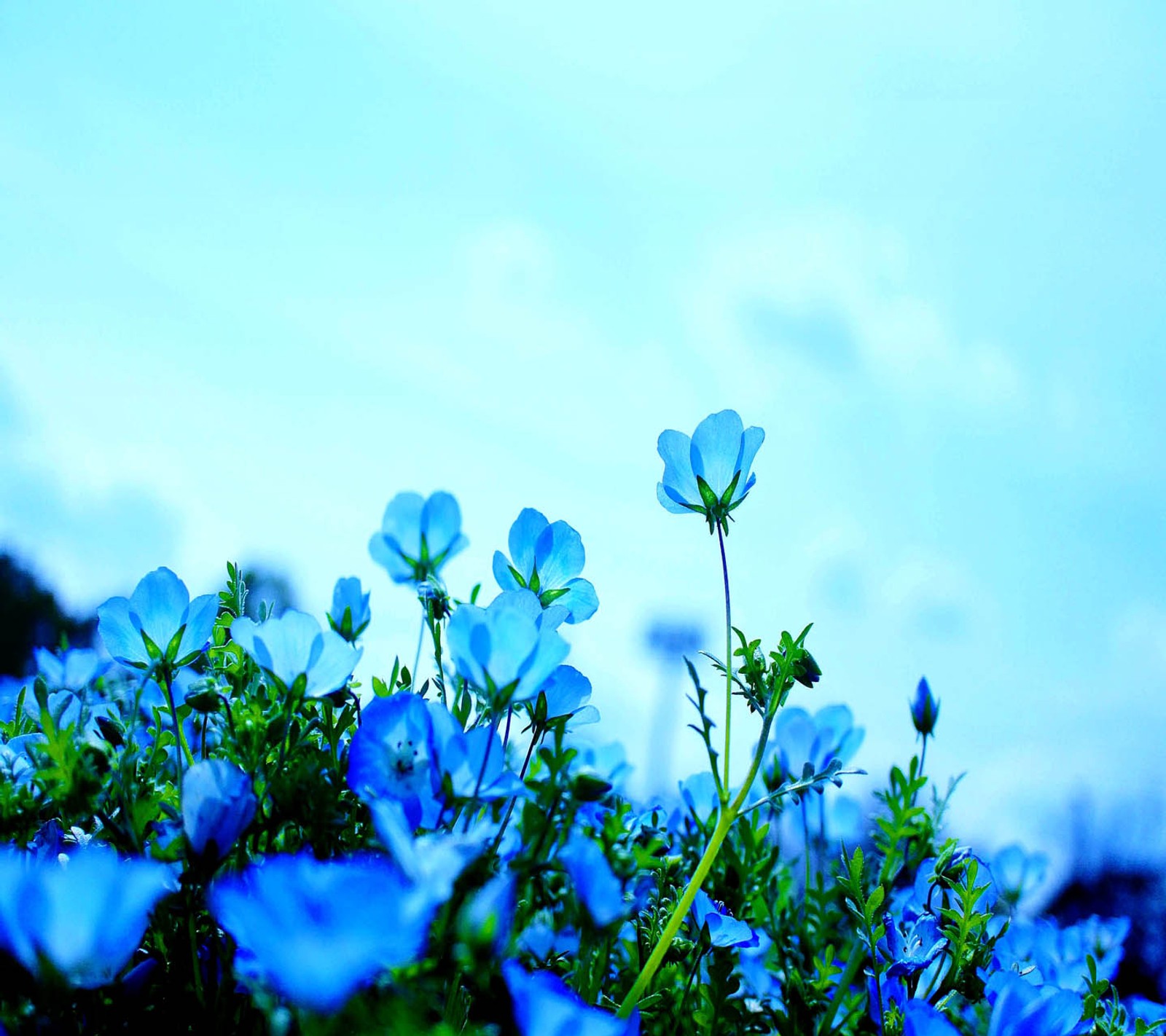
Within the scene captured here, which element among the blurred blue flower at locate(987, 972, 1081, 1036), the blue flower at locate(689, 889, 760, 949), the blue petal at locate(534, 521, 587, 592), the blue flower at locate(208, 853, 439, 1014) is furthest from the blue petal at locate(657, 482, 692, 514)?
the blue flower at locate(208, 853, 439, 1014)

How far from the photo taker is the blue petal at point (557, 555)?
3.15 ft

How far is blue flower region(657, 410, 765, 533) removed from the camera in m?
0.98

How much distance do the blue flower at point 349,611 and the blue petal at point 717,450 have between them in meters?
0.35

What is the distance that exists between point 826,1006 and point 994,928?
21 centimetres

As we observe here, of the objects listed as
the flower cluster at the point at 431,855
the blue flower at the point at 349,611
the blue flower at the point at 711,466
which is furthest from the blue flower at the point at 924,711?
the blue flower at the point at 349,611

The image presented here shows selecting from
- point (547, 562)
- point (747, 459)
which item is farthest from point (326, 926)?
point (747, 459)

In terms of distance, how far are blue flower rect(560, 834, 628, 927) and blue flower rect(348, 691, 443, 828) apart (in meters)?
0.11

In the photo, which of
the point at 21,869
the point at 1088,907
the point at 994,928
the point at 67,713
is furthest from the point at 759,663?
the point at 1088,907

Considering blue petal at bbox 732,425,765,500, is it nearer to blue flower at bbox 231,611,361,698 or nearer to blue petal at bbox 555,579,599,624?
blue petal at bbox 555,579,599,624

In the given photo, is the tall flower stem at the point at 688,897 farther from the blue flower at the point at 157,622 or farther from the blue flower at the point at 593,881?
the blue flower at the point at 157,622

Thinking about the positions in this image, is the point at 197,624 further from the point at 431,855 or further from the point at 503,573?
the point at 431,855

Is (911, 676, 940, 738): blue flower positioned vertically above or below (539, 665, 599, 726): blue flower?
above

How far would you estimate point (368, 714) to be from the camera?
→ 71 cm

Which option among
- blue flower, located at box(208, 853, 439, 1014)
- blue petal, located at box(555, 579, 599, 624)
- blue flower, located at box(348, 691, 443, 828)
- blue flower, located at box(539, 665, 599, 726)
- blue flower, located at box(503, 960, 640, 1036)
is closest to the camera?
blue flower, located at box(208, 853, 439, 1014)
